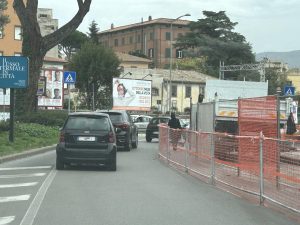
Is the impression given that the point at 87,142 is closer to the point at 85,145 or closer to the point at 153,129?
the point at 85,145

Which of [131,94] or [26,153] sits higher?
[131,94]

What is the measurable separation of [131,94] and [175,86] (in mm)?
39715

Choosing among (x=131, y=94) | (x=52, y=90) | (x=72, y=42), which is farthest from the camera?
(x=72, y=42)

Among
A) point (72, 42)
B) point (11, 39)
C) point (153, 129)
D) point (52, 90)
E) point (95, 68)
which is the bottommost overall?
point (153, 129)

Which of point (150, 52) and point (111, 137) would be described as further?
point (150, 52)

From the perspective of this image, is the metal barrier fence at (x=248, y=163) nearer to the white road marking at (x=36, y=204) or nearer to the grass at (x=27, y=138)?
the white road marking at (x=36, y=204)

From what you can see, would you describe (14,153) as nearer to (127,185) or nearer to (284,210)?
(127,185)

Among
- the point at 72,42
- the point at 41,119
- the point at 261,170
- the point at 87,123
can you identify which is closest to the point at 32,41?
the point at 41,119

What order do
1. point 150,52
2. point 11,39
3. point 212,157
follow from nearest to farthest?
1. point 212,157
2. point 11,39
3. point 150,52

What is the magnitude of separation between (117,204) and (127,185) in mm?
2821

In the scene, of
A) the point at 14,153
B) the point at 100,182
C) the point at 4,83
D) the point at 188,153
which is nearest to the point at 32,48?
the point at 4,83

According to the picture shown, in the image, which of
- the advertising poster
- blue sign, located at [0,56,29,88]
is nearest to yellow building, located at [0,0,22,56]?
the advertising poster

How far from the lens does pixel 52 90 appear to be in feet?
192

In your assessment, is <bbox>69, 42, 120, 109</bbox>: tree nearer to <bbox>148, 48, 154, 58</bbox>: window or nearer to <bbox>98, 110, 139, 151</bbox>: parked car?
<bbox>98, 110, 139, 151</bbox>: parked car
